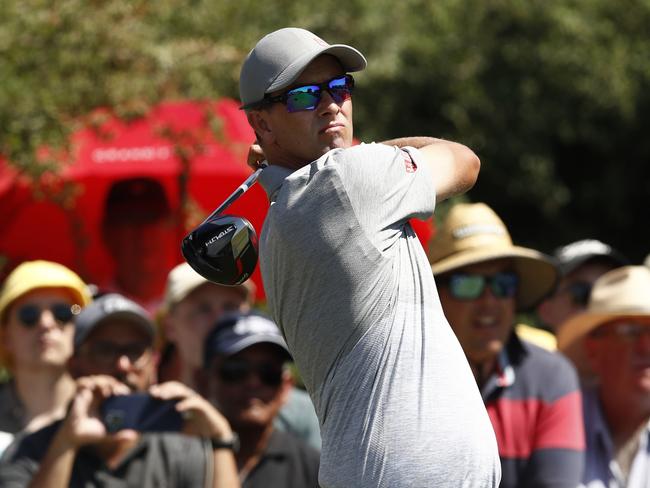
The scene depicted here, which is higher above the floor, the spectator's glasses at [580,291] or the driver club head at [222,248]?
the driver club head at [222,248]

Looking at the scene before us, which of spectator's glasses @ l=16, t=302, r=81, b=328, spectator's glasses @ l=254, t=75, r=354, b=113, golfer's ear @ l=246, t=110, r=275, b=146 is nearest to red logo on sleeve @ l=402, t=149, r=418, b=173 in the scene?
spectator's glasses @ l=254, t=75, r=354, b=113

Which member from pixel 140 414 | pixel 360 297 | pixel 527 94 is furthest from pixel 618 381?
pixel 527 94

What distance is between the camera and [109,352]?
18.6 ft

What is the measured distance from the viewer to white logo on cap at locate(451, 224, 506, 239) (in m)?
5.75

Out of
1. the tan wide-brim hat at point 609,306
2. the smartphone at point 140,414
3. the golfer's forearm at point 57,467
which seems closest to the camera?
the golfer's forearm at point 57,467

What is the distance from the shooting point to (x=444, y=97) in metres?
11.2

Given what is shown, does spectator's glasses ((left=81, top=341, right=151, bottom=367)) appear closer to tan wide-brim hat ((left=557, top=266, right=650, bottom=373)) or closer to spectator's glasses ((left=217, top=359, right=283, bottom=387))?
spectator's glasses ((left=217, top=359, right=283, bottom=387))

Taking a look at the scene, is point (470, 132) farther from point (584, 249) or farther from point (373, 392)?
point (373, 392)

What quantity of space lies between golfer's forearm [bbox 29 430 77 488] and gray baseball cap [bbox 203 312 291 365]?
81 cm

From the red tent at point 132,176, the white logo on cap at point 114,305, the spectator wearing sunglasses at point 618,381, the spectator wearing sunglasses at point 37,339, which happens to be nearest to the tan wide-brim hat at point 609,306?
the spectator wearing sunglasses at point 618,381

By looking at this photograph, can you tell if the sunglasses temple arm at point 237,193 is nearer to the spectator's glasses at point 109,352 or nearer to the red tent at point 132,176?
the spectator's glasses at point 109,352

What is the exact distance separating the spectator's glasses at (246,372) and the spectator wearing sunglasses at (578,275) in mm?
1855

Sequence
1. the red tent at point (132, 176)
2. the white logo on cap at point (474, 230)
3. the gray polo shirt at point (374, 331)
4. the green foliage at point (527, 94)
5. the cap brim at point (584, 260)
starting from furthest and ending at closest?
1. the green foliage at point (527, 94)
2. the red tent at point (132, 176)
3. the cap brim at point (584, 260)
4. the white logo on cap at point (474, 230)
5. the gray polo shirt at point (374, 331)

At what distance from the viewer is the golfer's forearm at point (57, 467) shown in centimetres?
498
